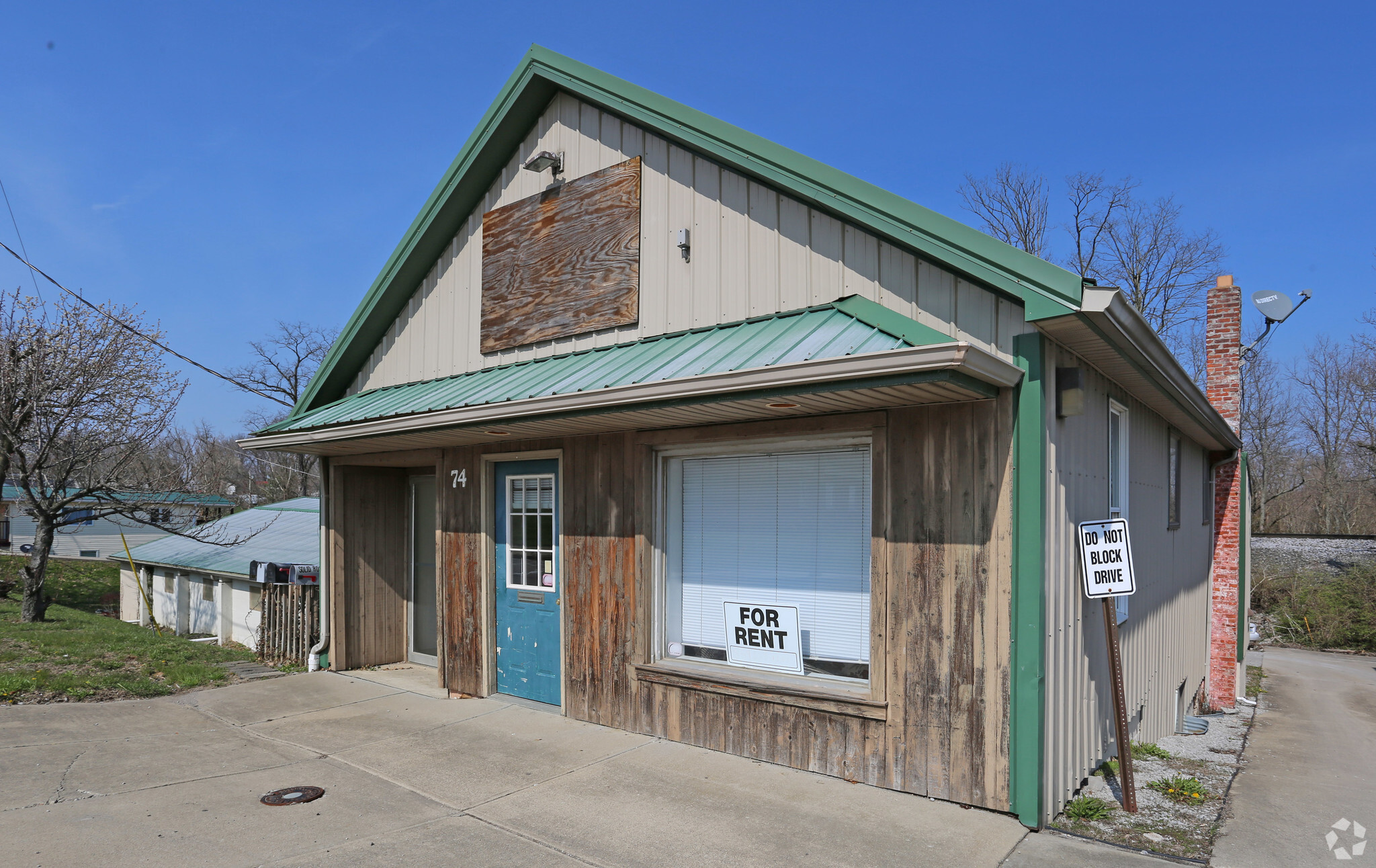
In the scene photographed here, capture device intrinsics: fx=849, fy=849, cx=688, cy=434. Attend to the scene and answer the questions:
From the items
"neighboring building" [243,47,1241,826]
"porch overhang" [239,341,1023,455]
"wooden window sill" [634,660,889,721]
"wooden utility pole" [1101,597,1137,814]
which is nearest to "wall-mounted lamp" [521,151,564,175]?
"neighboring building" [243,47,1241,826]

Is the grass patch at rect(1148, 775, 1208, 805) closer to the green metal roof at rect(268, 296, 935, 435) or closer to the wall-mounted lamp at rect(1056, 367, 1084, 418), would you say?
the wall-mounted lamp at rect(1056, 367, 1084, 418)

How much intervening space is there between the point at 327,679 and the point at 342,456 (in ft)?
8.46

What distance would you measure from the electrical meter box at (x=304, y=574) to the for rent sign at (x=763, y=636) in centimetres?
729

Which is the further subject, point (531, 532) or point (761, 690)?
point (531, 532)

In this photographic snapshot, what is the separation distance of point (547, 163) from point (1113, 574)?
6164 millimetres

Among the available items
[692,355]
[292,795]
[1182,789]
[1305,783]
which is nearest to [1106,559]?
[1182,789]

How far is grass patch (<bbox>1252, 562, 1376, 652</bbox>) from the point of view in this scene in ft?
61.1

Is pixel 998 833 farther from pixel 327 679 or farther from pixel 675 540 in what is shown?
pixel 327 679

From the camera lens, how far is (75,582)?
27.0m

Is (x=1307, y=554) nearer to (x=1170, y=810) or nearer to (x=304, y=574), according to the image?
(x=1170, y=810)

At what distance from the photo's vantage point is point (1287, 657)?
57.6ft

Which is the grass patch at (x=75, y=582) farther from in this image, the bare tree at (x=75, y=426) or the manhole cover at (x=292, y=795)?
the manhole cover at (x=292, y=795)

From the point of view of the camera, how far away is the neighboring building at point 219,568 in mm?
18172

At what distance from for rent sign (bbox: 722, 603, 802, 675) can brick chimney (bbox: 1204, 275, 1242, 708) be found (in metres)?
7.65
